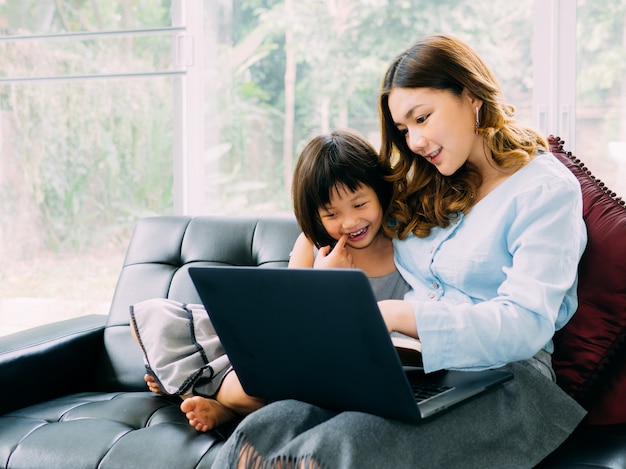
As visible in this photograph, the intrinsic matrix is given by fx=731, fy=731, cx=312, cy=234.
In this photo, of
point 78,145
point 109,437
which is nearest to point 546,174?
point 109,437

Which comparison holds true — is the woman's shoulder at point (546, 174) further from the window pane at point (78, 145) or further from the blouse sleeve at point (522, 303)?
the window pane at point (78, 145)

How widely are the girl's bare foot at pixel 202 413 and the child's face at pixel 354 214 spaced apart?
47cm

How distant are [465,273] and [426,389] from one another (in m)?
0.33

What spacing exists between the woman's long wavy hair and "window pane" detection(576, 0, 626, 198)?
2.90 ft

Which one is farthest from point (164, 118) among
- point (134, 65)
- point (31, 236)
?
point (31, 236)

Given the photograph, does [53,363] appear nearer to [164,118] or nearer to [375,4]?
[164,118]

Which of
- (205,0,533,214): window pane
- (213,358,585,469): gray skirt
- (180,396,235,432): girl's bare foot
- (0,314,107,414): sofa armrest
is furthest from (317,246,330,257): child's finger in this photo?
(205,0,533,214): window pane

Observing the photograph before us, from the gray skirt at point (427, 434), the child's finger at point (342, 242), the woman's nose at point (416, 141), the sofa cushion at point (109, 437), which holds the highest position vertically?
the woman's nose at point (416, 141)

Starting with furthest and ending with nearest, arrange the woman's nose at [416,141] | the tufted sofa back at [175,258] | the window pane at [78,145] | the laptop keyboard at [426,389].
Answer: the window pane at [78,145], the tufted sofa back at [175,258], the woman's nose at [416,141], the laptop keyboard at [426,389]

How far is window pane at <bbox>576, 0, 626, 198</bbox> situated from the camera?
229cm

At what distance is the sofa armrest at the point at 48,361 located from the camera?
1.81 meters

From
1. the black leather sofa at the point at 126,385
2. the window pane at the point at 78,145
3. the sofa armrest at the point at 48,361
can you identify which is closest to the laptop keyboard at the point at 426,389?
the black leather sofa at the point at 126,385

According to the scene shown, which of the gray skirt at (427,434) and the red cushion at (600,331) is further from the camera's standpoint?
the red cushion at (600,331)

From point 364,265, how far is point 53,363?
0.87 m
